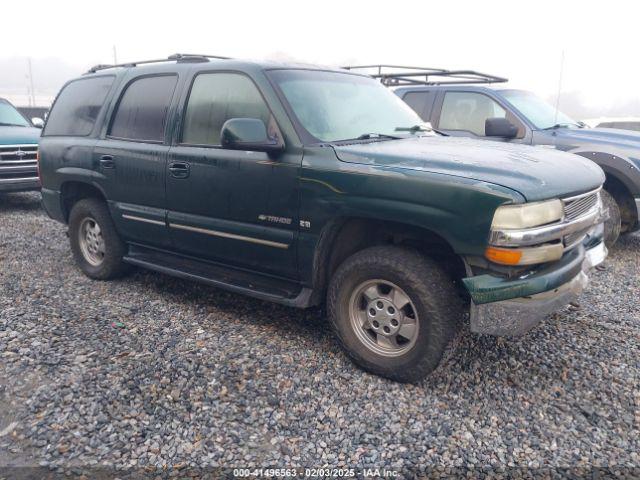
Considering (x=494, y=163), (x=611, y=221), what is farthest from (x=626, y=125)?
(x=494, y=163)

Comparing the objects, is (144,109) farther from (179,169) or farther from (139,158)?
(179,169)

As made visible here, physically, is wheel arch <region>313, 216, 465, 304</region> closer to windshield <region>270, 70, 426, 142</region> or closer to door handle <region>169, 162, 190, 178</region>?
windshield <region>270, 70, 426, 142</region>

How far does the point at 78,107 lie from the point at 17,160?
4109 millimetres

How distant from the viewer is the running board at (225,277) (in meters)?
3.63

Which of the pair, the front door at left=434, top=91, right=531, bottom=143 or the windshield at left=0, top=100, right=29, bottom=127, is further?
the windshield at left=0, top=100, right=29, bottom=127

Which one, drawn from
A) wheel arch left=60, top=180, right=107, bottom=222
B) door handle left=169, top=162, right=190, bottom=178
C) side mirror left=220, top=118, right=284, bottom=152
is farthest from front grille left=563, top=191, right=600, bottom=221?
wheel arch left=60, top=180, right=107, bottom=222

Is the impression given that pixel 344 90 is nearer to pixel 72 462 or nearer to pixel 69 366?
pixel 69 366

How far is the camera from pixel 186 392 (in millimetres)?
3107

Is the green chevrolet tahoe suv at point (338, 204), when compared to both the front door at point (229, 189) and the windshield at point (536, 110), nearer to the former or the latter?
the front door at point (229, 189)

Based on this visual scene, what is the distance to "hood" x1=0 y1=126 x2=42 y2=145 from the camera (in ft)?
27.5

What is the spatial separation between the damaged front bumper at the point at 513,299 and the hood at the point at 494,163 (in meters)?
0.44

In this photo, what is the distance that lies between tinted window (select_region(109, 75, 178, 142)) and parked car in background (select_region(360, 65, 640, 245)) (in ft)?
10.3

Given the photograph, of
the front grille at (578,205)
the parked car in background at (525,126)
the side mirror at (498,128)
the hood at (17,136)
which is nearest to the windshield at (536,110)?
the parked car in background at (525,126)

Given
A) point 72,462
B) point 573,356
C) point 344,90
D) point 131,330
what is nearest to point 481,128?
point 344,90
